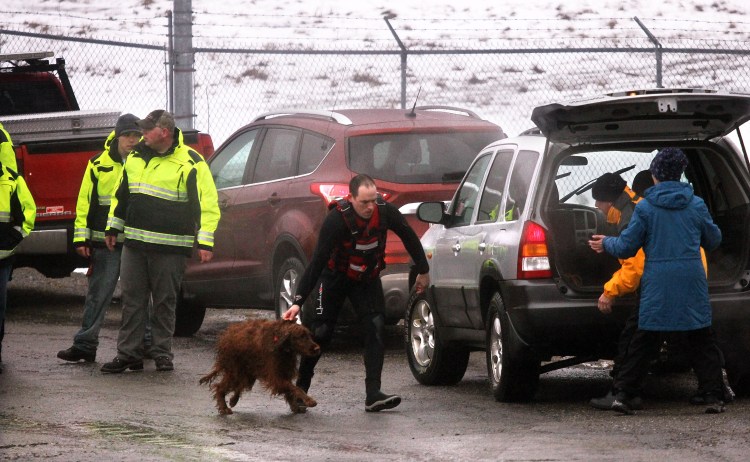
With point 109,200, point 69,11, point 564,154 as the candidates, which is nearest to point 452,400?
point 564,154

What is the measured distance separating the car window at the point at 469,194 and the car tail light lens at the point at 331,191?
117cm

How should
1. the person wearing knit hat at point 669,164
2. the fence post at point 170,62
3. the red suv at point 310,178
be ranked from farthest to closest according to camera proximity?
the fence post at point 170,62 < the red suv at point 310,178 < the person wearing knit hat at point 669,164

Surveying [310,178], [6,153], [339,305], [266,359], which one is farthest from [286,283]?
[266,359]

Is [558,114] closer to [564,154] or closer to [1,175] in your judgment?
[564,154]

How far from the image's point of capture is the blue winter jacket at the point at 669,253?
8.57 metres

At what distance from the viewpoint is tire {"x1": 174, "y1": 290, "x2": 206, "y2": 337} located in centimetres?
1396

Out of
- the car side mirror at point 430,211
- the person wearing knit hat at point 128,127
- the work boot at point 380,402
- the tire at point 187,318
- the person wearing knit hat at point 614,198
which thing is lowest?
Result: the tire at point 187,318

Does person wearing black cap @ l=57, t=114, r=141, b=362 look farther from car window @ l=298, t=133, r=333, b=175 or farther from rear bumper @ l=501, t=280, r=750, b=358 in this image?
rear bumper @ l=501, t=280, r=750, b=358

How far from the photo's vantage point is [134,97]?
98.2 ft

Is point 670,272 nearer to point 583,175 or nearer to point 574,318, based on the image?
point 574,318

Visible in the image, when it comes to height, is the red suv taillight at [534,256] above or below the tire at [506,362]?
above

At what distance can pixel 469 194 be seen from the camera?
33.9ft

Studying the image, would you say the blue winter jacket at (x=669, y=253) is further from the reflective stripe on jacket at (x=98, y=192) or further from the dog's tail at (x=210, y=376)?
the reflective stripe on jacket at (x=98, y=192)

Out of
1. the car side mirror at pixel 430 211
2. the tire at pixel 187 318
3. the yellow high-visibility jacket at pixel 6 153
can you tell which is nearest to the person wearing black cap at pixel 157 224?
the yellow high-visibility jacket at pixel 6 153
